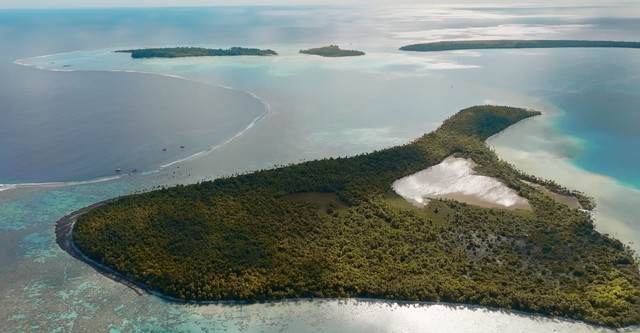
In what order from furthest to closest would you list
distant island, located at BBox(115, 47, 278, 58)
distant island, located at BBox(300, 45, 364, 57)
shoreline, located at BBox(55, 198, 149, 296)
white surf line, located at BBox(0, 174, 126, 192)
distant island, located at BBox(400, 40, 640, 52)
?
distant island, located at BBox(400, 40, 640, 52), distant island, located at BBox(300, 45, 364, 57), distant island, located at BBox(115, 47, 278, 58), white surf line, located at BBox(0, 174, 126, 192), shoreline, located at BBox(55, 198, 149, 296)

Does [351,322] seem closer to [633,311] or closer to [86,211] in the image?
[633,311]

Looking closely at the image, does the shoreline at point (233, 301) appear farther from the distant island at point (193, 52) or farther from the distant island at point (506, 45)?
the distant island at point (506, 45)

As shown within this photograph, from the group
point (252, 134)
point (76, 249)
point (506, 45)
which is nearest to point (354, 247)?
point (76, 249)

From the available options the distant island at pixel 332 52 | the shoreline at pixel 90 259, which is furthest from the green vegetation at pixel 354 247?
the distant island at pixel 332 52

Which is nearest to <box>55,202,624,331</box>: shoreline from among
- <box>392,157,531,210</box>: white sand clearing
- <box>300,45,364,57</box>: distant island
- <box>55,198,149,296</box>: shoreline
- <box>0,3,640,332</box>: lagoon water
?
<box>55,198,149,296</box>: shoreline

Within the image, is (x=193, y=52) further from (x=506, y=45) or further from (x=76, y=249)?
(x=76, y=249)

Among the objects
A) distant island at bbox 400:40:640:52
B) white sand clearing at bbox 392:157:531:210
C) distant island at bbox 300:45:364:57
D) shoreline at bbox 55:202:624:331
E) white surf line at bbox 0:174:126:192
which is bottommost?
shoreline at bbox 55:202:624:331

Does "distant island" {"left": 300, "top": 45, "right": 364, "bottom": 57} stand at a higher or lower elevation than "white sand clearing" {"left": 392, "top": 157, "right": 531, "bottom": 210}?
higher

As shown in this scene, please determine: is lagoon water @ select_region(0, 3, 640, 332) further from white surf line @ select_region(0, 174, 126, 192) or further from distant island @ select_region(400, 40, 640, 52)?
distant island @ select_region(400, 40, 640, 52)
